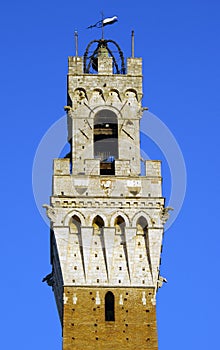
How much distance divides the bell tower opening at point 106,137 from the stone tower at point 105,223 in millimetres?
39

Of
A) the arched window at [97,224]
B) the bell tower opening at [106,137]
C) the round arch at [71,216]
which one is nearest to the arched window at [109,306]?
the arched window at [97,224]

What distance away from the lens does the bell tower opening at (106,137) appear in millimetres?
53312

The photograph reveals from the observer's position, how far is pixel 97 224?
50344 mm

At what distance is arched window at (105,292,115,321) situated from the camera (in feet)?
160

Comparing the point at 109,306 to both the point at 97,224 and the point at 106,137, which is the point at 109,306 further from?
the point at 106,137

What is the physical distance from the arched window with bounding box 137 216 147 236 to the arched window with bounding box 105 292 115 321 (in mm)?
2702

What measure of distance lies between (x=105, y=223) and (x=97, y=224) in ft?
1.34

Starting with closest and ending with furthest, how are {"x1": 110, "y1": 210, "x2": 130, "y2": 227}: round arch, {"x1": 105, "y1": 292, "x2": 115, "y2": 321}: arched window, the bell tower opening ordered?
{"x1": 105, "y1": 292, "x2": 115, "y2": 321}: arched window, {"x1": 110, "y1": 210, "x2": 130, "y2": 227}: round arch, the bell tower opening

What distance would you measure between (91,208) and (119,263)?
7.56ft

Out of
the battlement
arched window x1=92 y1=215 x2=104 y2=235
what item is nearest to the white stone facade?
arched window x1=92 y1=215 x2=104 y2=235

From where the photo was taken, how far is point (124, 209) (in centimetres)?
5038

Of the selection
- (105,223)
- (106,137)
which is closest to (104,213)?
(105,223)

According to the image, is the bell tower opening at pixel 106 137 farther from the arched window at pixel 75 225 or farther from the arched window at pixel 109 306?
the arched window at pixel 109 306

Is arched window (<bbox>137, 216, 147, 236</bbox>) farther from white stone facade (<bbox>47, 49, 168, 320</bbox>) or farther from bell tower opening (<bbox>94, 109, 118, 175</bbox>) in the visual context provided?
bell tower opening (<bbox>94, 109, 118, 175</bbox>)
